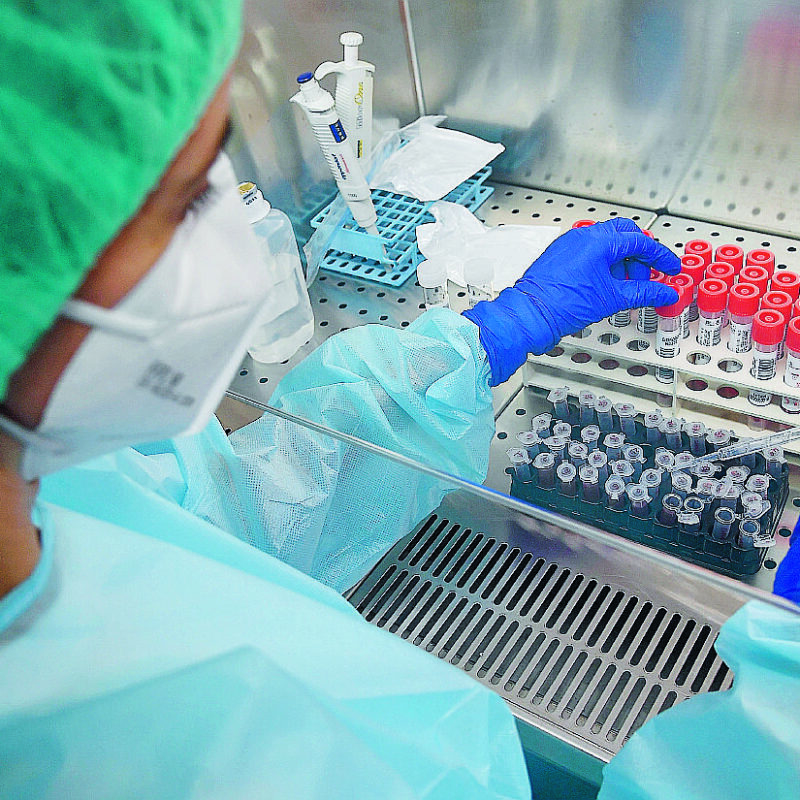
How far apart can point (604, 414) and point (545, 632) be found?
424 millimetres

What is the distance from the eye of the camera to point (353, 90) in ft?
5.29

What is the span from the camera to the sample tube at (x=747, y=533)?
1114 millimetres

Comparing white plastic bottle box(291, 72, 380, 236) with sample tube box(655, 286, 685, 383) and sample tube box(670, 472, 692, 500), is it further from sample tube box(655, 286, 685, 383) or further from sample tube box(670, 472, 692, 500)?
sample tube box(670, 472, 692, 500)

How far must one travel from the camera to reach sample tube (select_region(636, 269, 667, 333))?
1401 mm

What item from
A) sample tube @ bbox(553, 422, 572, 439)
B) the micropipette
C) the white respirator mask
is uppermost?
the white respirator mask

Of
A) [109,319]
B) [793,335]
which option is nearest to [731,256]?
[793,335]

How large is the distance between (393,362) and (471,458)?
0.20m

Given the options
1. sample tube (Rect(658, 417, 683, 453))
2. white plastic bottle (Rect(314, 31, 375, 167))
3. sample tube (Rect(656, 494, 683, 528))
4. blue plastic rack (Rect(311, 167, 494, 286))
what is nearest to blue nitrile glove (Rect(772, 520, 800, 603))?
sample tube (Rect(656, 494, 683, 528))

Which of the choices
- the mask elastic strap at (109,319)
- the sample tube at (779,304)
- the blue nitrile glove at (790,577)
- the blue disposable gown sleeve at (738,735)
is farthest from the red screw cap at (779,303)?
the mask elastic strap at (109,319)

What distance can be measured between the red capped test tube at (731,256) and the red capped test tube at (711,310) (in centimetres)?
8

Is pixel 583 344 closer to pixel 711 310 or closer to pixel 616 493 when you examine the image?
Result: pixel 711 310

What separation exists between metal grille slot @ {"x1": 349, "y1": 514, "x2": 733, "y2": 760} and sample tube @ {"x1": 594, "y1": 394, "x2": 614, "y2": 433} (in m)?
0.29

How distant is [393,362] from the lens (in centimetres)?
132

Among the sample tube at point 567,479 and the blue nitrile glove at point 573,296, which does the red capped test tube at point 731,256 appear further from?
the sample tube at point 567,479
